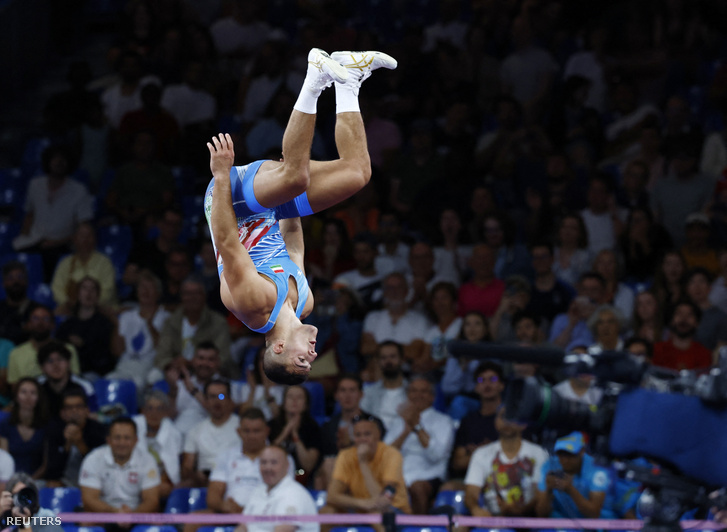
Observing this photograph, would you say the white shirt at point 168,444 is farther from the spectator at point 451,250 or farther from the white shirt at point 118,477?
the spectator at point 451,250

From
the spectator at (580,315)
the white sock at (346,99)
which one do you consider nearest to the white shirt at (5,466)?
the white sock at (346,99)

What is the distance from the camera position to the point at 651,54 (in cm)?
1071

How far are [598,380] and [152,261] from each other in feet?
23.6

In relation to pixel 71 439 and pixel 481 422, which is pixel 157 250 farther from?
pixel 481 422

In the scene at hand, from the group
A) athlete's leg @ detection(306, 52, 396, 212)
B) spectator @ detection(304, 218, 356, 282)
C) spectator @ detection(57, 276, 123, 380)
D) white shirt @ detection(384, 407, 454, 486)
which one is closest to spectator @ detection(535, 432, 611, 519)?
white shirt @ detection(384, 407, 454, 486)

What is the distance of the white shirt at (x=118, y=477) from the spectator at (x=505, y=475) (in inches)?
93.6

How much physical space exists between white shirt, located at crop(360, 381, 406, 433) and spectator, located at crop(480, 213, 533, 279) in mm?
1718

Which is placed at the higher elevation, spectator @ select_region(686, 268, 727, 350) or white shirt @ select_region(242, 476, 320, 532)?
spectator @ select_region(686, 268, 727, 350)

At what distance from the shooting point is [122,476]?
24.6ft

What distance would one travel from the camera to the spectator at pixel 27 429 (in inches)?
307

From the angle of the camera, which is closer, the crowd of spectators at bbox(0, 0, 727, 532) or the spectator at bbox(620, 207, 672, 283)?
the crowd of spectators at bbox(0, 0, 727, 532)

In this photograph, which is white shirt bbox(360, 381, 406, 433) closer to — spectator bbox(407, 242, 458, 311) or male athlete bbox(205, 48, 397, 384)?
spectator bbox(407, 242, 458, 311)

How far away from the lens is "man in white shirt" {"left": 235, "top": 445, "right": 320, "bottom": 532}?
6.94 metres

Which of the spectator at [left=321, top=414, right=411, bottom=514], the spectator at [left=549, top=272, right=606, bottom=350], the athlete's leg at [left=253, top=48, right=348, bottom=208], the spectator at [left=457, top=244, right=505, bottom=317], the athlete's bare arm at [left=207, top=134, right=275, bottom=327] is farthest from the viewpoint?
the spectator at [left=457, top=244, right=505, bottom=317]
